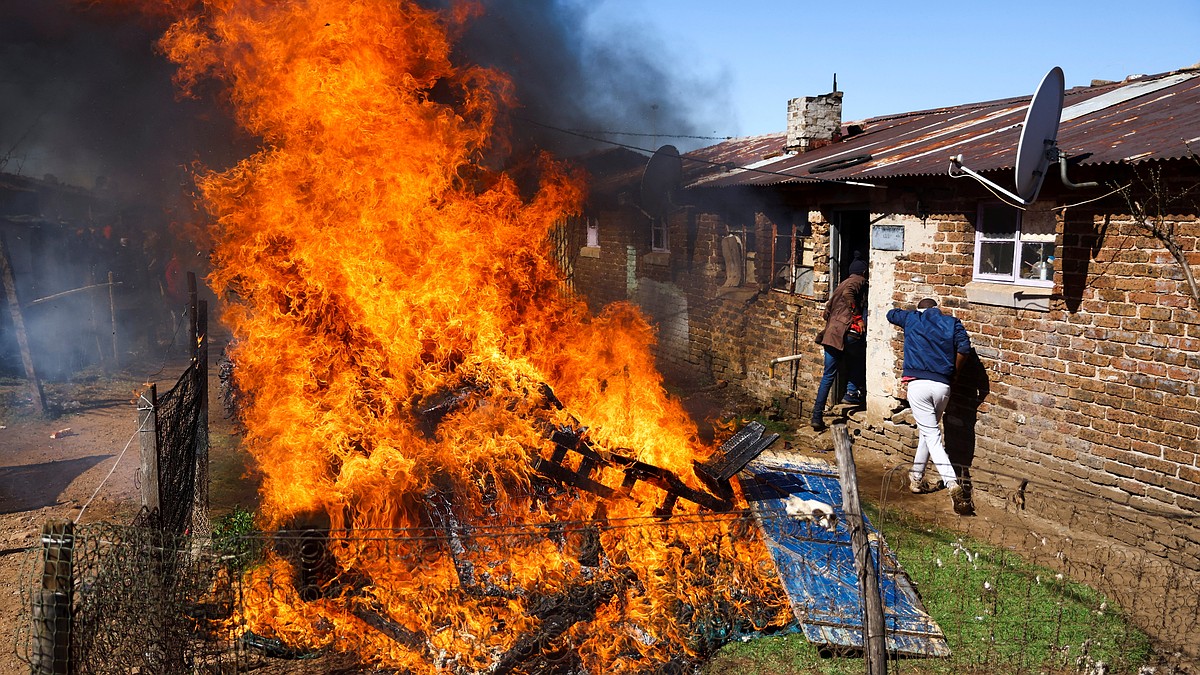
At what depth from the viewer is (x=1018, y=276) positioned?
29.6 feet

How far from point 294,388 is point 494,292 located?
216 centimetres

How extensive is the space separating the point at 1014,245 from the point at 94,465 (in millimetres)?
12281

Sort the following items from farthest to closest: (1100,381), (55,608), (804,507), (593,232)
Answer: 1. (593,232)
2. (1100,381)
3. (804,507)
4. (55,608)

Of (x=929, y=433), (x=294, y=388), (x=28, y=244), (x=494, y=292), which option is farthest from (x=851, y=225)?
(x=28, y=244)

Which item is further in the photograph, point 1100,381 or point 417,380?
point 1100,381

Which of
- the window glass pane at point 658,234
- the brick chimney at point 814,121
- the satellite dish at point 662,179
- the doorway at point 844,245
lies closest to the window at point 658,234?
the window glass pane at point 658,234

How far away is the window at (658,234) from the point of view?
1748 cm

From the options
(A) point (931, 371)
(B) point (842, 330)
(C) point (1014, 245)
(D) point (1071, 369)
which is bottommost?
(A) point (931, 371)

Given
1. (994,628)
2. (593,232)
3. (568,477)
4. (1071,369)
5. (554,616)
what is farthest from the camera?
(593,232)

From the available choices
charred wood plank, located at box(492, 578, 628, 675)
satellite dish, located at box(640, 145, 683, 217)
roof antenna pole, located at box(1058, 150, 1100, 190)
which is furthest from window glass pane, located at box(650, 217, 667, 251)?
charred wood plank, located at box(492, 578, 628, 675)

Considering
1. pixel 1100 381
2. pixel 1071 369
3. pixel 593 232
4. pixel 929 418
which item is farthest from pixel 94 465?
pixel 593 232

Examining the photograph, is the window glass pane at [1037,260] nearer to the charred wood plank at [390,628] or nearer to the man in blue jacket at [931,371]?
the man in blue jacket at [931,371]

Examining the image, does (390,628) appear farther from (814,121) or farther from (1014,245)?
(814,121)

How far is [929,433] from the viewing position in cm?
927
